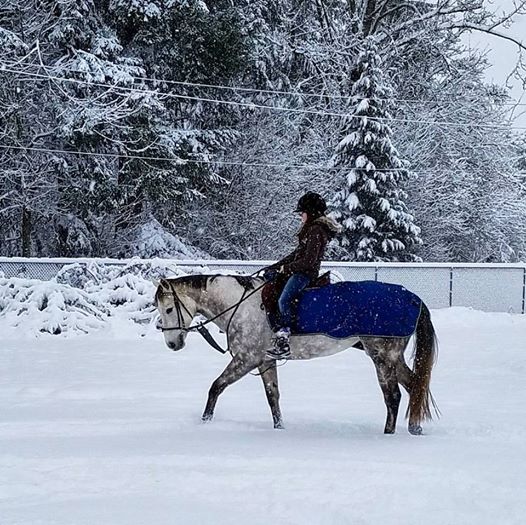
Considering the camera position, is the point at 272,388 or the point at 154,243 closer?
the point at 272,388

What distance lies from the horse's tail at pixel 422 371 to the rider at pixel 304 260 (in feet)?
3.90

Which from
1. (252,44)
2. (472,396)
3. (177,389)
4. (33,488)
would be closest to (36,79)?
(252,44)

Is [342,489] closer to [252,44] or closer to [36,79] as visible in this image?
[36,79]

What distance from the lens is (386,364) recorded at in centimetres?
714

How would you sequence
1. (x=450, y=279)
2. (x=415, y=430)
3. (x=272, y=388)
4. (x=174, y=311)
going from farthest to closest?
(x=450, y=279) → (x=174, y=311) → (x=272, y=388) → (x=415, y=430)

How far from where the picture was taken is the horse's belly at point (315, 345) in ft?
23.7

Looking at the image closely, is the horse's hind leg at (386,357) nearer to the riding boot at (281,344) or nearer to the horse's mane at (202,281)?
the riding boot at (281,344)

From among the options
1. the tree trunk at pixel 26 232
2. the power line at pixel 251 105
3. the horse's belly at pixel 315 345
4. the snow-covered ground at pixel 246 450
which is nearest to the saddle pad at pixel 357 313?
the horse's belly at pixel 315 345

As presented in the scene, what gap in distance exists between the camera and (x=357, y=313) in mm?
7094

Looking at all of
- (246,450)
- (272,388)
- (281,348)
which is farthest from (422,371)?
(246,450)

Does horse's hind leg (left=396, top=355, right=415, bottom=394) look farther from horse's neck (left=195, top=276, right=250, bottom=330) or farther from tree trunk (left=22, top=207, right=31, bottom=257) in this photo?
tree trunk (left=22, top=207, right=31, bottom=257)

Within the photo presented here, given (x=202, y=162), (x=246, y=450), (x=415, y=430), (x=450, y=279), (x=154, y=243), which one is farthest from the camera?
(x=202, y=162)

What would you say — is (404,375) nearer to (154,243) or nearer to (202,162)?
(154,243)

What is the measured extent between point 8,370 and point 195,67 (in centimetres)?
1748
